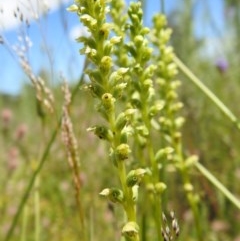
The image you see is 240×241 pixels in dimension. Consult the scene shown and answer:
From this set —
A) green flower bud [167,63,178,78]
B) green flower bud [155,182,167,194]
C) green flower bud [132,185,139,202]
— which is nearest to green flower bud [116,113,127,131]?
green flower bud [132,185,139,202]

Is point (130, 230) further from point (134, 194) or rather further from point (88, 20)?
point (88, 20)

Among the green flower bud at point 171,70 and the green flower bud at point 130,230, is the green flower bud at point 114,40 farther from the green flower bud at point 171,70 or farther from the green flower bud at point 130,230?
the green flower bud at point 171,70

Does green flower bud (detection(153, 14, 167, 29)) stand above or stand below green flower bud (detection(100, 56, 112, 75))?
above

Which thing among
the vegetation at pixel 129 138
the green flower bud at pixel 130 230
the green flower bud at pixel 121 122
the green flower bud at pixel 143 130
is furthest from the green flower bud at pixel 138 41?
the green flower bud at pixel 130 230

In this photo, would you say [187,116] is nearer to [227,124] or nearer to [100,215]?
[227,124]

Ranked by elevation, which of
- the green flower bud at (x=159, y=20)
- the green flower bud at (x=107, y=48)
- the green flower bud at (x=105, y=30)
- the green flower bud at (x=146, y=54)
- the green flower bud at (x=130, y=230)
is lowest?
the green flower bud at (x=130, y=230)

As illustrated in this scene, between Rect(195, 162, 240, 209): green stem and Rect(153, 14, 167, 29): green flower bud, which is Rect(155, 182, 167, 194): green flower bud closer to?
Rect(195, 162, 240, 209): green stem

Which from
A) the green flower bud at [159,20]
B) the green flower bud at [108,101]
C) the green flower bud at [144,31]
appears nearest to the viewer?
the green flower bud at [108,101]
